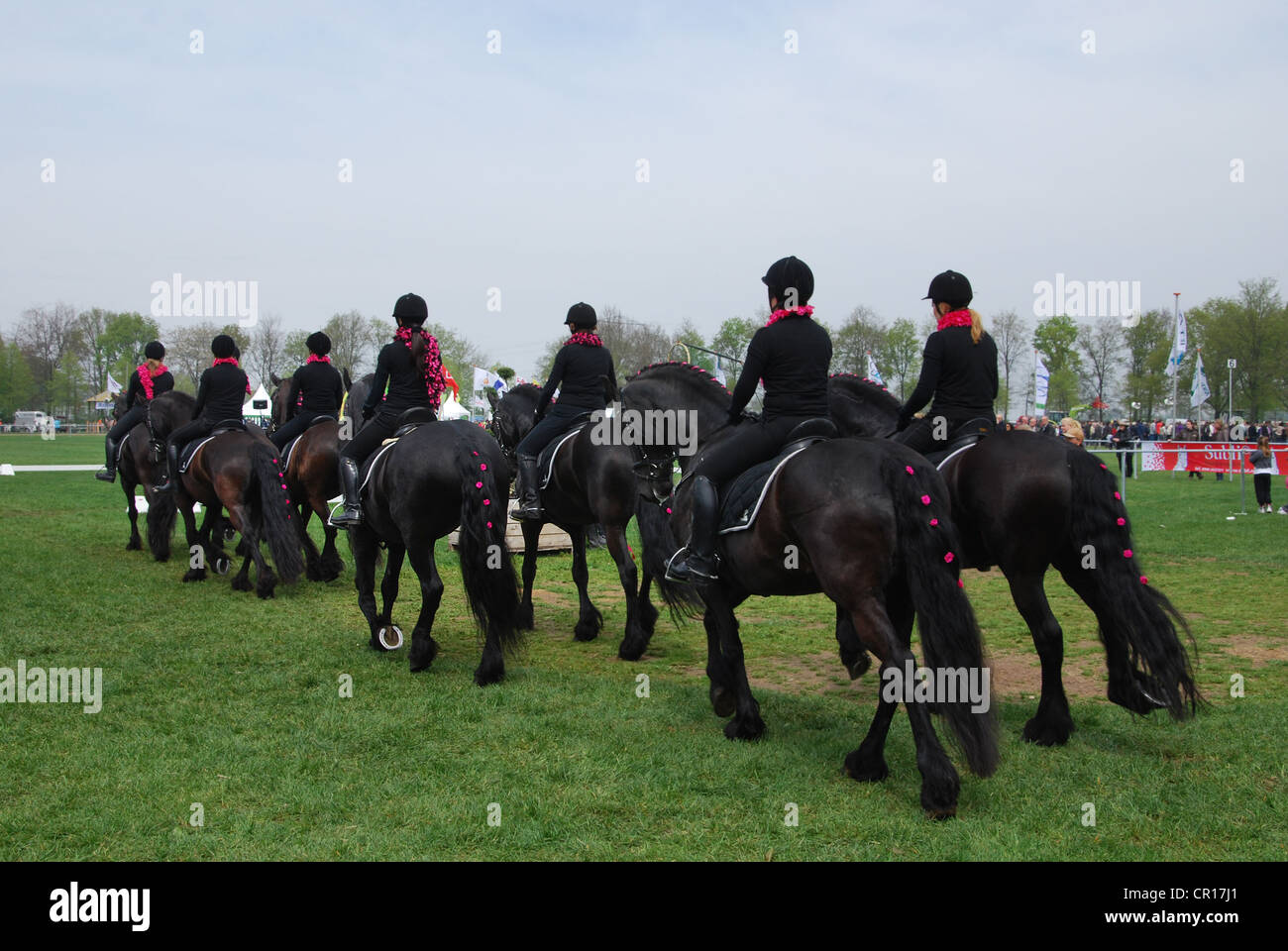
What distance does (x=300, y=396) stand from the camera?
44.7ft

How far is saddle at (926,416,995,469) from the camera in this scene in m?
6.96

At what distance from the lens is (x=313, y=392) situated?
13.3 meters

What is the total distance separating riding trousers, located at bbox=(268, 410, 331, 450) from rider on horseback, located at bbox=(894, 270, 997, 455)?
29.2 feet

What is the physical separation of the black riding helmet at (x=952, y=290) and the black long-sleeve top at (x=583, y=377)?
372 centimetres

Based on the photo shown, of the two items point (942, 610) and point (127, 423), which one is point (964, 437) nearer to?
point (942, 610)

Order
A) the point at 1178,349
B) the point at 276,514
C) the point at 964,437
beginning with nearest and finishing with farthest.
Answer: the point at 964,437
the point at 276,514
the point at 1178,349

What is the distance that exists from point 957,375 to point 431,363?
478cm

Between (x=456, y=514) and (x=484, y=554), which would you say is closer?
(x=484, y=554)

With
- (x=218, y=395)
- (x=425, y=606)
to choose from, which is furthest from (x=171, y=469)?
(x=425, y=606)

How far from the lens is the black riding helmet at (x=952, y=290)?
7.14 meters

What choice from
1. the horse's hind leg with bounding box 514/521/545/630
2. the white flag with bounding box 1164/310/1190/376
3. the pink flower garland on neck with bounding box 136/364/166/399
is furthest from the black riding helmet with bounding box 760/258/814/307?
the white flag with bounding box 1164/310/1190/376

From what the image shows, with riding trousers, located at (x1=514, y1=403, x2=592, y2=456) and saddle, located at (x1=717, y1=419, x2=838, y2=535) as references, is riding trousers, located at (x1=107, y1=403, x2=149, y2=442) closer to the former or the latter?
riding trousers, located at (x1=514, y1=403, x2=592, y2=456)

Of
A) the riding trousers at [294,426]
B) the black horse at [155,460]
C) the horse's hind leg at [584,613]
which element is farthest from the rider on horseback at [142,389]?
the horse's hind leg at [584,613]

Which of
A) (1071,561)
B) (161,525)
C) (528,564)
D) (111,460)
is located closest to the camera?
(1071,561)
